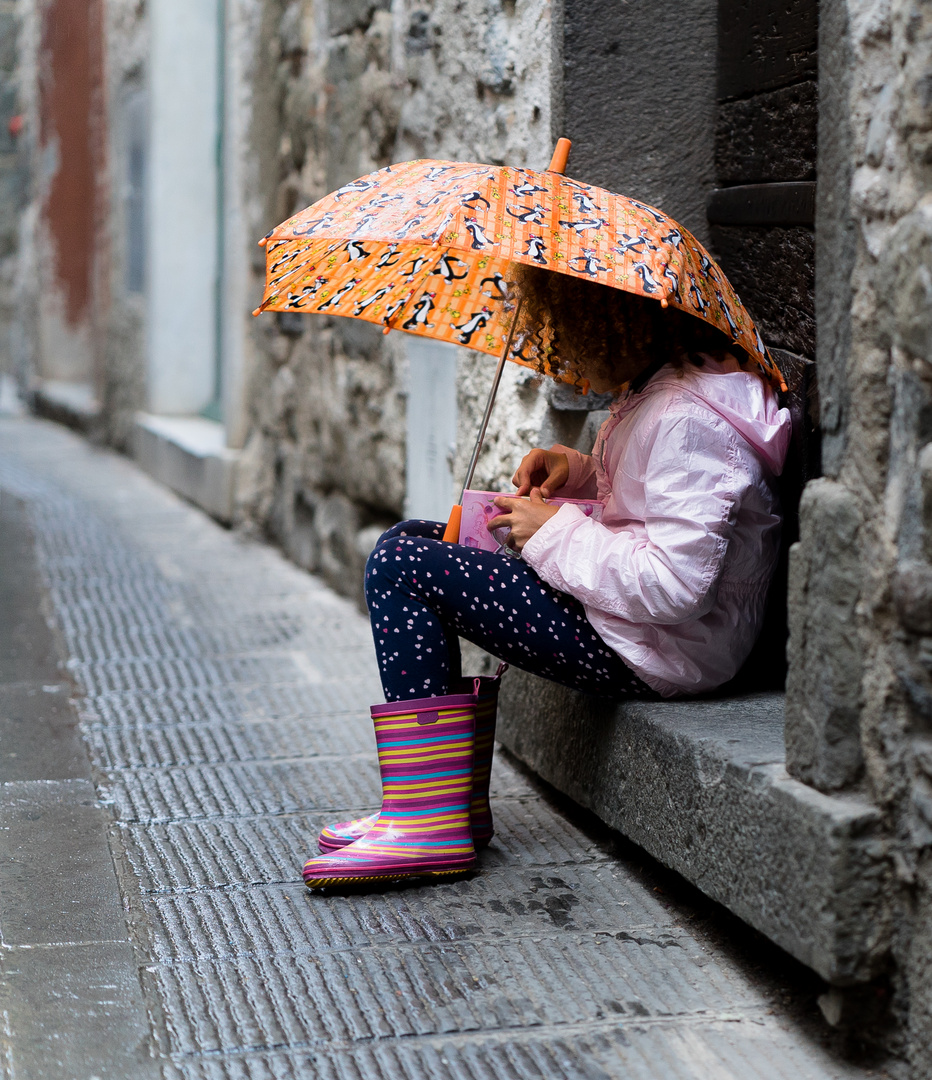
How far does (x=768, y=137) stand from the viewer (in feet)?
9.08

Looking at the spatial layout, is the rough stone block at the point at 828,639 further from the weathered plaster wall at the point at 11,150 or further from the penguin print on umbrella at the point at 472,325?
the weathered plaster wall at the point at 11,150

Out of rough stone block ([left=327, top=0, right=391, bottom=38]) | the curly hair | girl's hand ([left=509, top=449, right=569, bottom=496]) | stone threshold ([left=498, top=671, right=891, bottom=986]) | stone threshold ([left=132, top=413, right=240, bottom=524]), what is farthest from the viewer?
stone threshold ([left=132, top=413, right=240, bottom=524])

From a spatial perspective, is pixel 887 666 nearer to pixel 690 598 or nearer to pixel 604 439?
pixel 690 598

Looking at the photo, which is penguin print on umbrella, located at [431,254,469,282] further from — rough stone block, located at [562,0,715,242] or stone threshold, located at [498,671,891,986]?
stone threshold, located at [498,671,891,986]

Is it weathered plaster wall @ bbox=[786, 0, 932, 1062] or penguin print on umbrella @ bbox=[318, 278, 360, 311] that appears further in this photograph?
penguin print on umbrella @ bbox=[318, 278, 360, 311]

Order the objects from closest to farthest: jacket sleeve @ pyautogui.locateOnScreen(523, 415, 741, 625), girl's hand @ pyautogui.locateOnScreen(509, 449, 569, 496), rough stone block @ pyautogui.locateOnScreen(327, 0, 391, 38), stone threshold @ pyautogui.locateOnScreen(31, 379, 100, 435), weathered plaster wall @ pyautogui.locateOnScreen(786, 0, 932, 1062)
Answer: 1. weathered plaster wall @ pyautogui.locateOnScreen(786, 0, 932, 1062)
2. jacket sleeve @ pyautogui.locateOnScreen(523, 415, 741, 625)
3. girl's hand @ pyautogui.locateOnScreen(509, 449, 569, 496)
4. rough stone block @ pyautogui.locateOnScreen(327, 0, 391, 38)
5. stone threshold @ pyautogui.locateOnScreen(31, 379, 100, 435)

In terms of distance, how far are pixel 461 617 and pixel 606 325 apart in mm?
549

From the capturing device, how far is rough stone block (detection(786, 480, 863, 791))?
1.83 meters

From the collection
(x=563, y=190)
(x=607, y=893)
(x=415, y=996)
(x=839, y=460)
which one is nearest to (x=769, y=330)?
(x=563, y=190)

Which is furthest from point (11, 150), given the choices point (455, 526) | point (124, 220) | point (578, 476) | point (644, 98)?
point (455, 526)

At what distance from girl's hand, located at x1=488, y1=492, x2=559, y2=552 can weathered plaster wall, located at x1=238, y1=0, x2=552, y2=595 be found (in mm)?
694

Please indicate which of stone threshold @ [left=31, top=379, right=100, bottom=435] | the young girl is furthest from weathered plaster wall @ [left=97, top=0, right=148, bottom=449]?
the young girl

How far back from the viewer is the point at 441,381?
12.5 ft

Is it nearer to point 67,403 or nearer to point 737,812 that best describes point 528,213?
point 737,812
